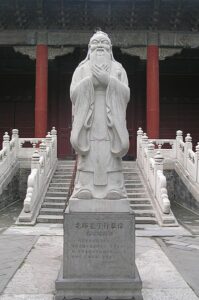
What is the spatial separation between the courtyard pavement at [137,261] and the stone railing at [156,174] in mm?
448

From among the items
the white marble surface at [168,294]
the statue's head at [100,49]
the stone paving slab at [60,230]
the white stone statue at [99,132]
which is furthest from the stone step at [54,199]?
the statue's head at [100,49]

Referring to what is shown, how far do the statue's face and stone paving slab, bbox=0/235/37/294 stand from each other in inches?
107

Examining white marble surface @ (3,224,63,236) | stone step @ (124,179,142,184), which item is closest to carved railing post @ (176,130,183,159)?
stone step @ (124,179,142,184)

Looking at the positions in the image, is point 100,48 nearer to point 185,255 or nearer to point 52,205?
point 185,255

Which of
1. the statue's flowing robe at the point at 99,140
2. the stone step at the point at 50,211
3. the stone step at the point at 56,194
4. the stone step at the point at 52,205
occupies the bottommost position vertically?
the stone step at the point at 50,211

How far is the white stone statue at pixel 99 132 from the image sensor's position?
4.67 meters

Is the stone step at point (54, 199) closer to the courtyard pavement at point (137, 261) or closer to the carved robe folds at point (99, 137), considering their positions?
the courtyard pavement at point (137, 261)

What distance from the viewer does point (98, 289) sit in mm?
4371

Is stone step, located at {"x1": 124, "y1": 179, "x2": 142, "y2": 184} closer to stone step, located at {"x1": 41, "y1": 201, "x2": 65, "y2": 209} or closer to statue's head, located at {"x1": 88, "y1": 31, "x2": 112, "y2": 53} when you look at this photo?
stone step, located at {"x1": 41, "y1": 201, "x2": 65, "y2": 209}

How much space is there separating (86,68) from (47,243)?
3531 millimetres

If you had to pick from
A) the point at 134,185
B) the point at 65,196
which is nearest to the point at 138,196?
the point at 134,185

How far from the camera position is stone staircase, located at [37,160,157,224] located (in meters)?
9.81

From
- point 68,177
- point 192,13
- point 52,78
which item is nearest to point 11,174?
point 68,177

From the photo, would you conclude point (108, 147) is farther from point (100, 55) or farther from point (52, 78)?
point (52, 78)
